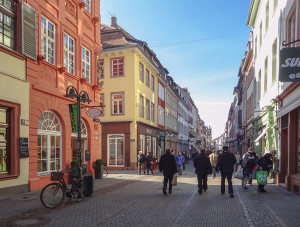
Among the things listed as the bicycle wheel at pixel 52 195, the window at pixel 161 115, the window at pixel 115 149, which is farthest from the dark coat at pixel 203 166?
the window at pixel 161 115

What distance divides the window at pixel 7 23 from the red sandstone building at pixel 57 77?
911 mm

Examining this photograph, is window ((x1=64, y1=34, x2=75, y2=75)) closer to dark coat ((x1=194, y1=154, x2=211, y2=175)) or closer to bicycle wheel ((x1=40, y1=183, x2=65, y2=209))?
bicycle wheel ((x1=40, y1=183, x2=65, y2=209))

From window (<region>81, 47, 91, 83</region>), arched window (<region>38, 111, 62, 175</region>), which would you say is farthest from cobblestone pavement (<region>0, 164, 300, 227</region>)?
window (<region>81, 47, 91, 83</region>)

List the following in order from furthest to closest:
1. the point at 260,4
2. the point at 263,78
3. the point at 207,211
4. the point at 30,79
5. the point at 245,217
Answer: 1. the point at 260,4
2. the point at 263,78
3. the point at 30,79
4. the point at 207,211
5. the point at 245,217

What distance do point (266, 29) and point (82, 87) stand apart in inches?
439

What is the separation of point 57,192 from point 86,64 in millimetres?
9940

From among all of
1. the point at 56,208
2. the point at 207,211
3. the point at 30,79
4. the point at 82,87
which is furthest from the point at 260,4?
the point at 56,208

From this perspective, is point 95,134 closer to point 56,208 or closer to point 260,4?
point 56,208

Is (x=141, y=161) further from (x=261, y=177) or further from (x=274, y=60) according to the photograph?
(x=261, y=177)

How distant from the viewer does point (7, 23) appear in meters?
11.3

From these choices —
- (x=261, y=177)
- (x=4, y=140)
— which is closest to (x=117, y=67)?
(x=4, y=140)

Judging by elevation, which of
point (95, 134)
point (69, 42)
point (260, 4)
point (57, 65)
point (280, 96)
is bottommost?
point (95, 134)

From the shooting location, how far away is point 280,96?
1416 cm

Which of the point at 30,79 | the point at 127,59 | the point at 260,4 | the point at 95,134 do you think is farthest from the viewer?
the point at 127,59
